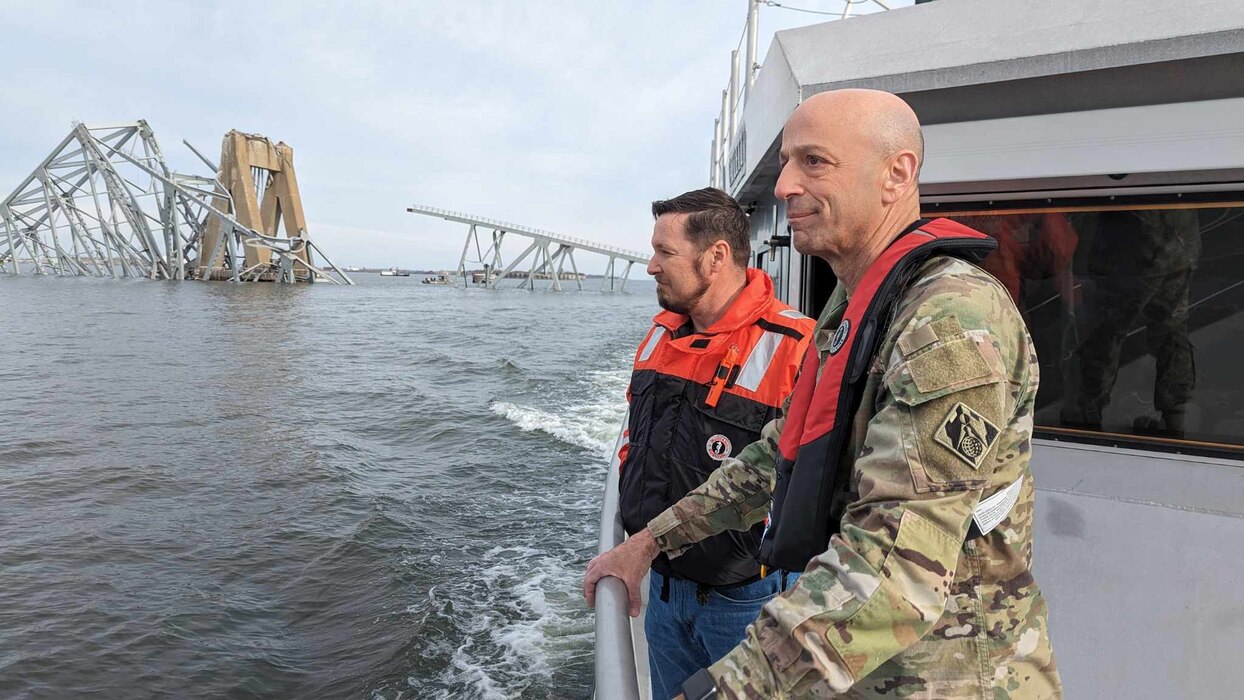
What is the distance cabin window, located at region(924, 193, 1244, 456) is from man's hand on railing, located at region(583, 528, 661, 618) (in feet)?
5.48

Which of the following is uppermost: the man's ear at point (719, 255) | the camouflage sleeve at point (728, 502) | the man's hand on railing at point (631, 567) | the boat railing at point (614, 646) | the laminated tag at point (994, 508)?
the man's ear at point (719, 255)

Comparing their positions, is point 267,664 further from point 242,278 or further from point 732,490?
point 242,278

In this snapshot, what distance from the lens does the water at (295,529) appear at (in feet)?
14.1

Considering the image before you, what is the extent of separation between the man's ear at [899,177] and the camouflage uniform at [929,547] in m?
0.14

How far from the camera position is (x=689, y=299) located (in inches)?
78.6

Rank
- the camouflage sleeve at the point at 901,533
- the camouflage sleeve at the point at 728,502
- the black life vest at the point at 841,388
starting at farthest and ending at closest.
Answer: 1. the camouflage sleeve at the point at 728,502
2. the black life vest at the point at 841,388
3. the camouflage sleeve at the point at 901,533

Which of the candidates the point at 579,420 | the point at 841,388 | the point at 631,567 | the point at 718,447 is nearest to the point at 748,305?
the point at 718,447

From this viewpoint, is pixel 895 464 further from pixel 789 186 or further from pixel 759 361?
pixel 759 361

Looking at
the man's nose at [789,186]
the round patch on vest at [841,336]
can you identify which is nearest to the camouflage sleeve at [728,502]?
the round patch on vest at [841,336]

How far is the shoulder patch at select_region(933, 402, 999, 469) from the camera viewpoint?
0.82m

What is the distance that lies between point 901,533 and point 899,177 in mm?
541

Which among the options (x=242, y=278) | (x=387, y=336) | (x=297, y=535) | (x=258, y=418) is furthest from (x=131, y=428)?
(x=242, y=278)

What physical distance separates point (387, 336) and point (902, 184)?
74.6 ft

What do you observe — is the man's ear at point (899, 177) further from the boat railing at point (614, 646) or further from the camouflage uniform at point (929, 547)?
the boat railing at point (614, 646)
